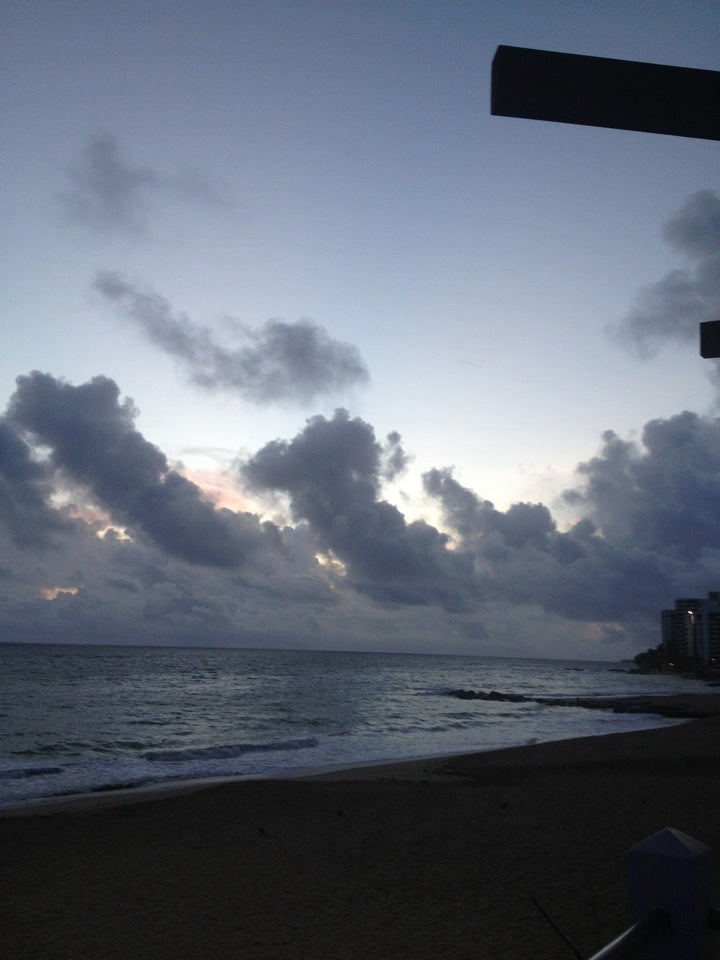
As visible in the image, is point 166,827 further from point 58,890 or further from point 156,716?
point 156,716

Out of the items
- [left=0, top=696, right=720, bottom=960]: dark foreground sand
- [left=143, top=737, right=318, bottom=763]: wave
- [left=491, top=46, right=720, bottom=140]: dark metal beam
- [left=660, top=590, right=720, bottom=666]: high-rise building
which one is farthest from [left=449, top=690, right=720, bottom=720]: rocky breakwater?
[left=660, top=590, right=720, bottom=666]: high-rise building

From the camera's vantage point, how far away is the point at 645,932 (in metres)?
1.35

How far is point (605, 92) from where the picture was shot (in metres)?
1.66

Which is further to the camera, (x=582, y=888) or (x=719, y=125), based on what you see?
(x=582, y=888)

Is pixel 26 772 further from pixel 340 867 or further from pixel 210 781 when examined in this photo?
pixel 340 867

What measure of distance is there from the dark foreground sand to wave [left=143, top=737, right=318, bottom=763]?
7.54m

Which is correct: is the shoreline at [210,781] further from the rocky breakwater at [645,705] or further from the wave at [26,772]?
the rocky breakwater at [645,705]

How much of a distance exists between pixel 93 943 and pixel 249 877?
2.26 metres

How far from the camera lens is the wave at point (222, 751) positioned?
21.8 metres

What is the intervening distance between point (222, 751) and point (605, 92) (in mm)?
24082

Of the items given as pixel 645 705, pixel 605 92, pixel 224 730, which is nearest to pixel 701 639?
pixel 645 705

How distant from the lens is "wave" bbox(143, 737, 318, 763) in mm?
21797

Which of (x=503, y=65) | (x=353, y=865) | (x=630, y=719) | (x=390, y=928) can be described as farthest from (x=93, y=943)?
(x=630, y=719)

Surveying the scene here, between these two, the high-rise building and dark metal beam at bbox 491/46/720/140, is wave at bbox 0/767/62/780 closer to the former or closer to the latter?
dark metal beam at bbox 491/46/720/140
